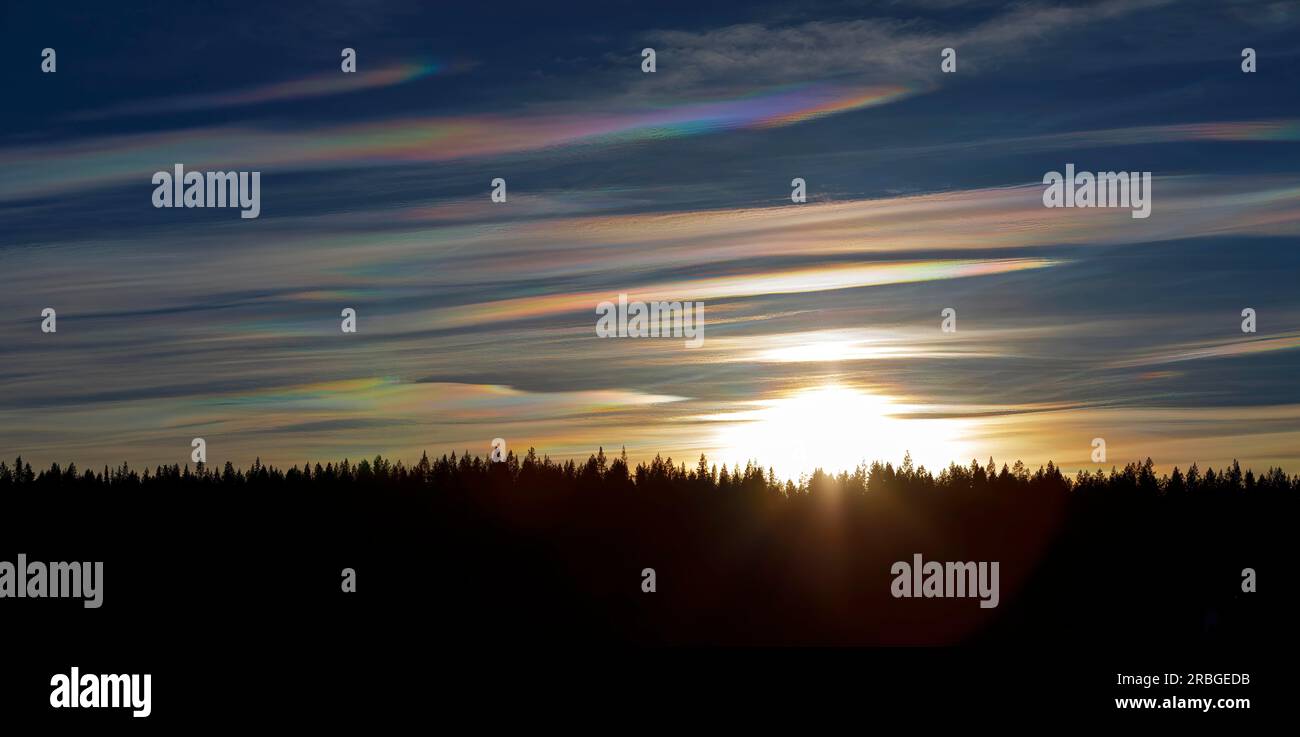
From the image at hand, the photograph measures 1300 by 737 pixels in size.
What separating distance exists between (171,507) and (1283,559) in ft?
485

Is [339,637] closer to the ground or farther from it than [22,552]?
closer to the ground

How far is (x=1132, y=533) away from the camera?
643 feet

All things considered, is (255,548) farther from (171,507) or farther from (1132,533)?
(1132,533)
